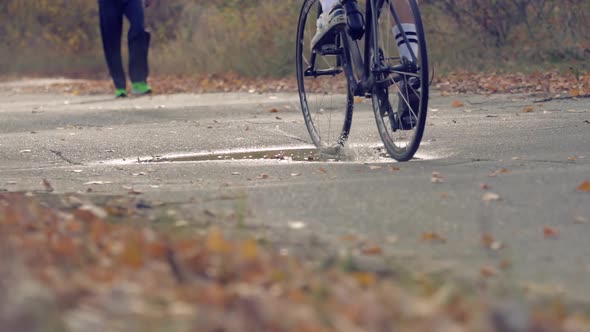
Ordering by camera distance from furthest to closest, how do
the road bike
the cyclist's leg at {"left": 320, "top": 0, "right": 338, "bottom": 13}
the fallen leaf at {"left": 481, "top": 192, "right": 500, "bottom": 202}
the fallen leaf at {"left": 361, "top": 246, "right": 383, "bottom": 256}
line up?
the cyclist's leg at {"left": 320, "top": 0, "right": 338, "bottom": 13}, the road bike, the fallen leaf at {"left": 481, "top": 192, "right": 500, "bottom": 202}, the fallen leaf at {"left": 361, "top": 246, "right": 383, "bottom": 256}

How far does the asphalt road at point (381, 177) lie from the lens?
3.76m

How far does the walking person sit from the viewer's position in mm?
13352

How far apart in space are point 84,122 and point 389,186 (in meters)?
5.79

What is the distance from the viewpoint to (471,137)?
24.7 ft

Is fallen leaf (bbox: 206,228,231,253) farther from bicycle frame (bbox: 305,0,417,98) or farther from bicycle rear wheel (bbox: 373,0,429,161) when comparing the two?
bicycle frame (bbox: 305,0,417,98)

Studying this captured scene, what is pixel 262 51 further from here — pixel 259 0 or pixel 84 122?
pixel 84 122

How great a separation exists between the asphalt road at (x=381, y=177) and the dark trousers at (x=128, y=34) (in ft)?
8.98

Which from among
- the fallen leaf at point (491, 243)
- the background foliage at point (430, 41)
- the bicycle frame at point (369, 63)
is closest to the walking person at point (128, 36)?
the background foliage at point (430, 41)

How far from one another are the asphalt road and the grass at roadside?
1.45 feet

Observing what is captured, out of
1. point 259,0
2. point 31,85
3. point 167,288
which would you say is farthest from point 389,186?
point 259,0

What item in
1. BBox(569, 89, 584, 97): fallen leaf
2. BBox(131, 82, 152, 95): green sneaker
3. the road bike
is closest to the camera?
the road bike

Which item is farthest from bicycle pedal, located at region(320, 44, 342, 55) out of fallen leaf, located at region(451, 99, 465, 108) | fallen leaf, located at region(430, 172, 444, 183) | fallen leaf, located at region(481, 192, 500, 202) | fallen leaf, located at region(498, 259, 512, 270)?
fallen leaf, located at region(451, 99, 465, 108)

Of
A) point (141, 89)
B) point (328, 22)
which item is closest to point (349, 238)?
point (328, 22)

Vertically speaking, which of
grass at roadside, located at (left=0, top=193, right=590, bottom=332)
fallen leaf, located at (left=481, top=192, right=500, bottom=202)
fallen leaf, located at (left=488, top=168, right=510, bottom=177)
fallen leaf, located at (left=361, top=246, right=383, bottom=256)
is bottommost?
fallen leaf, located at (left=488, top=168, right=510, bottom=177)
